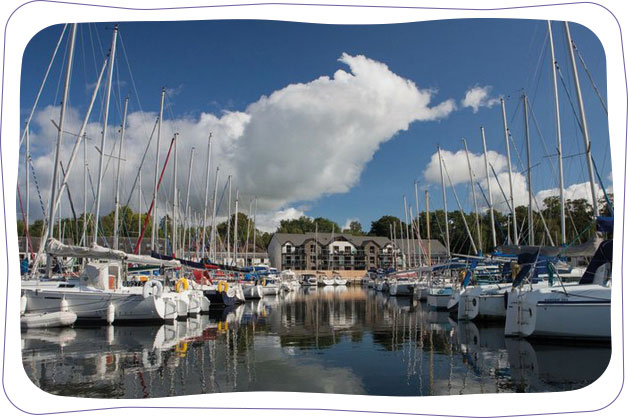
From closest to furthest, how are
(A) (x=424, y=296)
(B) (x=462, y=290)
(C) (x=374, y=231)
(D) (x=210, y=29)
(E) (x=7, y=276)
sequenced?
1. (E) (x=7, y=276)
2. (D) (x=210, y=29)
3. (B) (x=462, y=290)
4. (A) (x=424, y=296)
5. (C) (x=374, y=231)

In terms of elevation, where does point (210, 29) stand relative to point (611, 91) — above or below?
above

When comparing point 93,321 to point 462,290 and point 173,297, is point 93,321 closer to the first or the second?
point 173,297

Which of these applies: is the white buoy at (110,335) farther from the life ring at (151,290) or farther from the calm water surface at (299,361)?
the life ring at (151,290)

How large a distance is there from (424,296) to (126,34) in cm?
2892

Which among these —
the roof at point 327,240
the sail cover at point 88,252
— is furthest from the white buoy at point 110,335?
the roof at point 327,240

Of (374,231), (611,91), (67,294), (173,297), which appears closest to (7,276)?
(611,91)

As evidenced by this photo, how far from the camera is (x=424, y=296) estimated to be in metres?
31.6

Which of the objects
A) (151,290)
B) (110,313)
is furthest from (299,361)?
(151,290)

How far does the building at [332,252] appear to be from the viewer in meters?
79.2

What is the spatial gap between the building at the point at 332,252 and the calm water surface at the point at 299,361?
6376 centimetres

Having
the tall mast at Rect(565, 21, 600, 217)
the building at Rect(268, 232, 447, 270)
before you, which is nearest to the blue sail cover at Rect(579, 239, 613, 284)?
the tall mast at Rect(565, 21, 600, 217)

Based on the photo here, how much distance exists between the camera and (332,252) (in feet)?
261

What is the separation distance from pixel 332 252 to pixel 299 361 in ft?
234

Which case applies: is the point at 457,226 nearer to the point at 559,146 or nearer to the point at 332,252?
the point at 332,252
